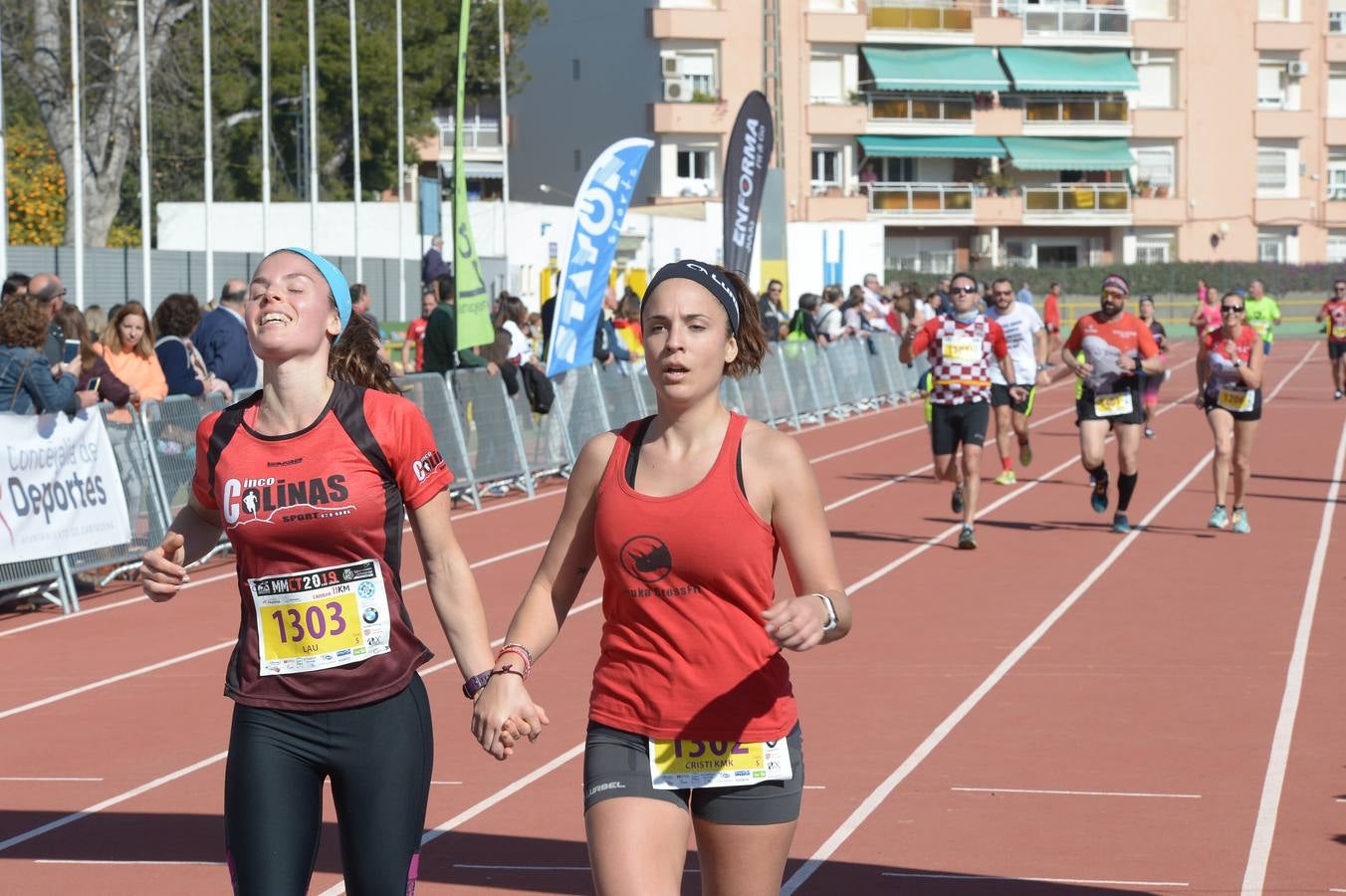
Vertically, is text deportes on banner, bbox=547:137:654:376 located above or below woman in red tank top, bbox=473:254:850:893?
above

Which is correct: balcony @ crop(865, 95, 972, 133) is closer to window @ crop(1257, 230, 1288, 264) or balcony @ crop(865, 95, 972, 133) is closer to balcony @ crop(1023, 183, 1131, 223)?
balcony @ crop(1023, 183, 1131, 223)

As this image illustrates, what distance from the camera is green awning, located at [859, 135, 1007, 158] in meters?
73.3

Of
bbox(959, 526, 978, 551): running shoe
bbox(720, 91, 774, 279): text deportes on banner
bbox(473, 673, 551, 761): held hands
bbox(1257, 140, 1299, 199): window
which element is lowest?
bbox(959, 526, 978, 551): running shoe

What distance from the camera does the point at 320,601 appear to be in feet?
14.5

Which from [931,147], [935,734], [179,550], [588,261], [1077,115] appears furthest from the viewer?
[1077,115]

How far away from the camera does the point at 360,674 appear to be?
442 cm

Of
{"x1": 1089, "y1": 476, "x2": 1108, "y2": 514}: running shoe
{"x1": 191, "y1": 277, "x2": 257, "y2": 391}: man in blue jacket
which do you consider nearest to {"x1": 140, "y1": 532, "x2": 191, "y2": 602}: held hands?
{"x1": 191, "y1": 277, "x2": 257, "y2": 391}: man in blue jacket

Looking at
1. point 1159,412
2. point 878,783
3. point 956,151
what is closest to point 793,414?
point 1159,412

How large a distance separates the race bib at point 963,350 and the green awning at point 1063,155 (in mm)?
61367

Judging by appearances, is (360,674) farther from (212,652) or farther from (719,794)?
(212,652)

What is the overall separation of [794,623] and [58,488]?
932 cm

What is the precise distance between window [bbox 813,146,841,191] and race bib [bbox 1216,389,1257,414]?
58.5m

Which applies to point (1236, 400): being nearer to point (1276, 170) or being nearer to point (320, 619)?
point (320, 619)

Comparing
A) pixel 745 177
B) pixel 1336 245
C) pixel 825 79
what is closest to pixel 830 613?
pixel 745 177
